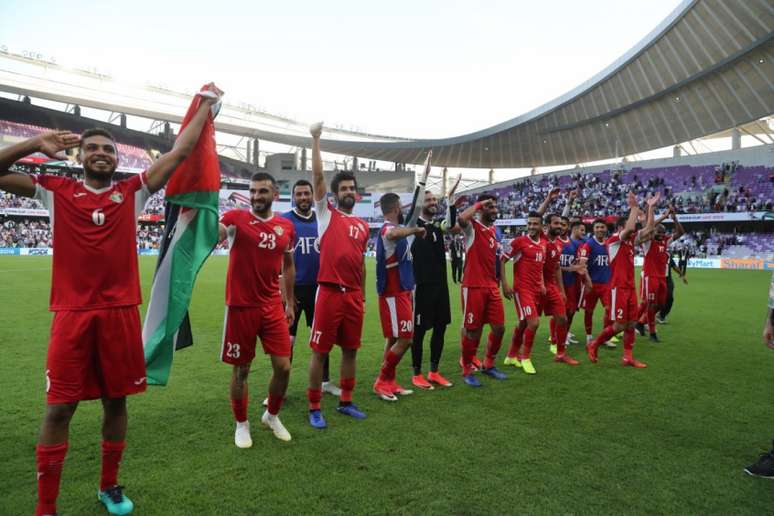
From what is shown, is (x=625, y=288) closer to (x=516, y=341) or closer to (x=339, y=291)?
(x=516, y=341)

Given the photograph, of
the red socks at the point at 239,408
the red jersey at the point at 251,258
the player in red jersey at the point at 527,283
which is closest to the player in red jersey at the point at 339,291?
A: the red jersey at the point at 251,258

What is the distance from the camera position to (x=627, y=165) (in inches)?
1779

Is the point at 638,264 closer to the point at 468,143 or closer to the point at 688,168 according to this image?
the point at 688,168

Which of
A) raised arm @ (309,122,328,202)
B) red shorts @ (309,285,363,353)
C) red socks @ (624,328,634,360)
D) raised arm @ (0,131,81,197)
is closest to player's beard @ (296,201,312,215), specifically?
raised arm @ (309,122,328,202)

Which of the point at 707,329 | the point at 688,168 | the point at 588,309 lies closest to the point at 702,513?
the point at 588,309

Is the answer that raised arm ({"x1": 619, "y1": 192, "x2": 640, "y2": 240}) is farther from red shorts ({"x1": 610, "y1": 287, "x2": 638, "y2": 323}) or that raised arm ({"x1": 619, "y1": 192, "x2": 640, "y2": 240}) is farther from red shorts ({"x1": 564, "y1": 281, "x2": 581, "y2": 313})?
red shorts ({"x1": 564, "y1": 281, "x2": 581, "y2": 313})

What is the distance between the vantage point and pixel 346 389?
16.3 feet

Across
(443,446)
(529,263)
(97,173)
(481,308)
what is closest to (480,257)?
(481,308)

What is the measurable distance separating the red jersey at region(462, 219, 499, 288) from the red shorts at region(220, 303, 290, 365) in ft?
9.23

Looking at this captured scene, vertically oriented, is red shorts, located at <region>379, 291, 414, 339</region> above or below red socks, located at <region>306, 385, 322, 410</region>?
above

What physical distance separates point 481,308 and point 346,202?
2.40 metres

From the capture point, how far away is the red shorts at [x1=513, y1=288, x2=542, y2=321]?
6867mm

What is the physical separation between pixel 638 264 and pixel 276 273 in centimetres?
3023

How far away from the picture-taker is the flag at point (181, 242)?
353cm
